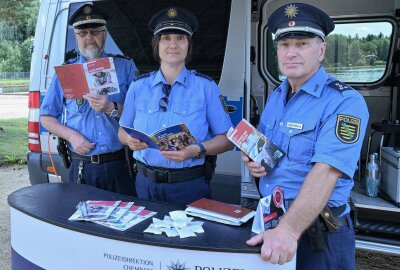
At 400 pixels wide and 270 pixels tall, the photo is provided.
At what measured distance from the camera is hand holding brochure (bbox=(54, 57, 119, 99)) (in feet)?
7.55

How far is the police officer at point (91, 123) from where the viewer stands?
8.38ft

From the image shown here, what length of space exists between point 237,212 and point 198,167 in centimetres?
53

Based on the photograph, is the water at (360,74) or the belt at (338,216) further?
the water at (360,74)

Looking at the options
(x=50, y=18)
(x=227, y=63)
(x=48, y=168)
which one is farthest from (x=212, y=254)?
(x=50, y=18)

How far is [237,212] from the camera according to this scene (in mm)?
1774

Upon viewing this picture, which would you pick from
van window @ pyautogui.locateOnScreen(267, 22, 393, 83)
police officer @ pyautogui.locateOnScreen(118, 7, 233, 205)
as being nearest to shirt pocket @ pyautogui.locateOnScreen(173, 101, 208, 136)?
police officer @ pyautogui.locateOnScreen(118, 7, 233, 205)

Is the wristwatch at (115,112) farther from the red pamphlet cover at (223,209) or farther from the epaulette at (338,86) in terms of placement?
the epaulette at (338,86)

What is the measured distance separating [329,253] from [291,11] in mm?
956

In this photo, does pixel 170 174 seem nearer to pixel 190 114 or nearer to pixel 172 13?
pixel 190 114

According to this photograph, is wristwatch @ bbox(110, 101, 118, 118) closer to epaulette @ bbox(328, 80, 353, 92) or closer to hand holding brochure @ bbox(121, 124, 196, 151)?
hand holding brochure @ bbox(121, 124, 196, 151)

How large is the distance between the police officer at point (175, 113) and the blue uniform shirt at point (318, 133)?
53cm

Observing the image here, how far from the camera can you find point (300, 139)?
64.7 inches


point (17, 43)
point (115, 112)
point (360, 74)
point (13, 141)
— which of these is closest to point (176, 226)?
point (115, 112)

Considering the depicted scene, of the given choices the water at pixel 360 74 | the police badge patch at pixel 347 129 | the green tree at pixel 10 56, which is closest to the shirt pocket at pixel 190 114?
the police badge patch at pixel 347 129
